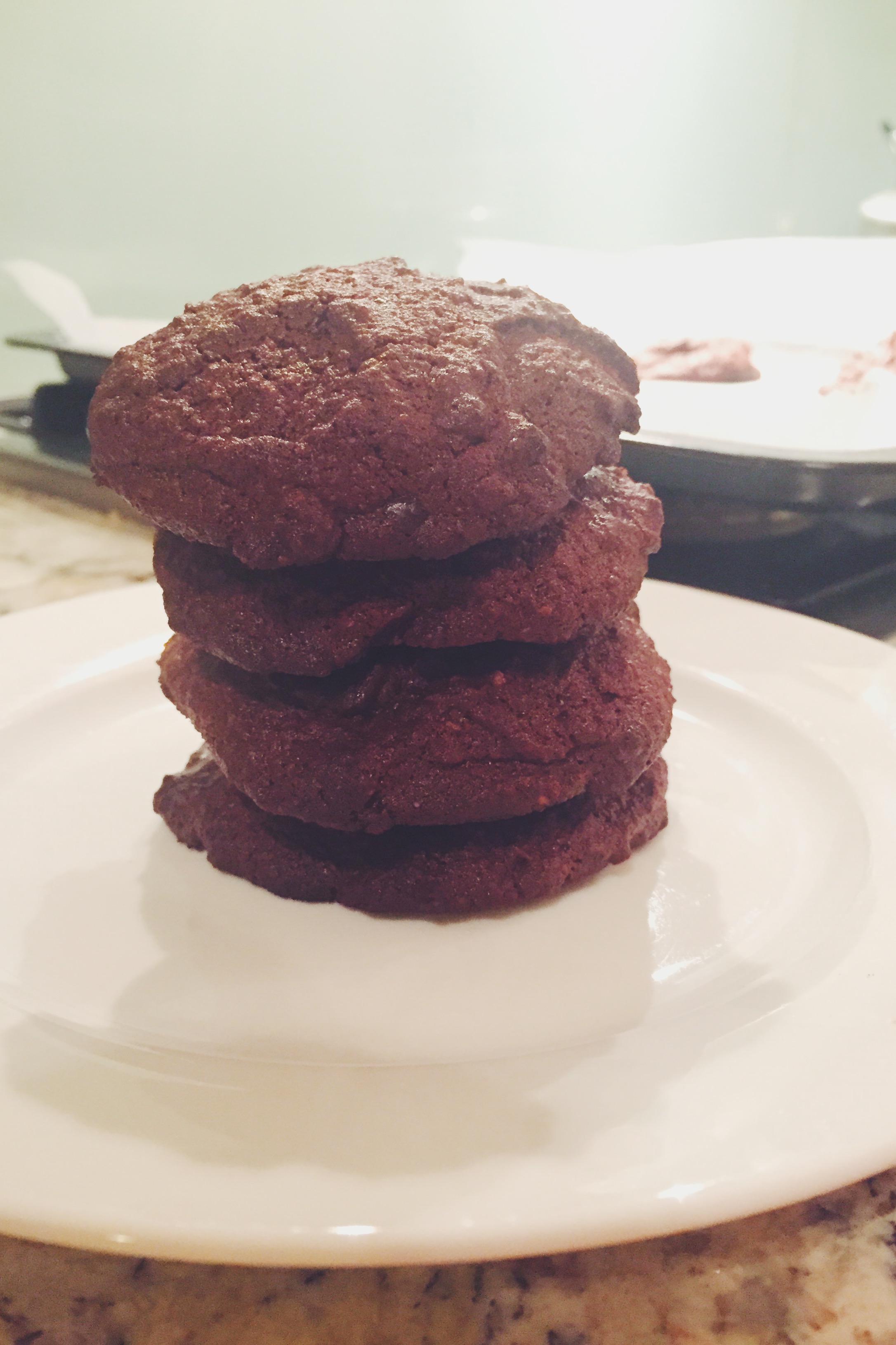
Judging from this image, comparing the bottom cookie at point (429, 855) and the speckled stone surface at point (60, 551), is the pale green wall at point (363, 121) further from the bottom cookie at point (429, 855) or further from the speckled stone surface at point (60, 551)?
the bottom cookie at point (429, 855)

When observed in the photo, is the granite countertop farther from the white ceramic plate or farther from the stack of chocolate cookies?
the stack of chocolate cookies

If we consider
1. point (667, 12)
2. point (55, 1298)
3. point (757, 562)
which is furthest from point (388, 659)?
point (667, 12)

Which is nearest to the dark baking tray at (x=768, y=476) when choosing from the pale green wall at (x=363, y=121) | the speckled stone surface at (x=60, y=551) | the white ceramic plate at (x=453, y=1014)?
the white ceramic plate at (x=453, y=1014)

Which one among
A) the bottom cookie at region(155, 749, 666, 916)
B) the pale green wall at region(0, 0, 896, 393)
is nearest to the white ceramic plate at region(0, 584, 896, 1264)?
the bottom cookie at region(155, 749, 666, 916)

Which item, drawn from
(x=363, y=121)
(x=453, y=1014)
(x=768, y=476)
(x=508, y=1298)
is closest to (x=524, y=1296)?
(x=508, y=1298)

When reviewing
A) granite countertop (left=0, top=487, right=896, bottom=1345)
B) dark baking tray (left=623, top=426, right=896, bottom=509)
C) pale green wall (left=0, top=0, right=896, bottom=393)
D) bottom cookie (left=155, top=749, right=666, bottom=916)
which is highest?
pale green wall (left=0, top=0, right=896, bottom=393)

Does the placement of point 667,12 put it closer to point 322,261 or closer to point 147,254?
point 322,261
